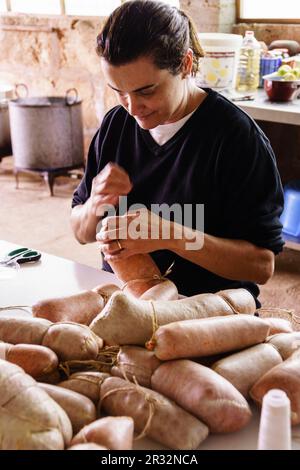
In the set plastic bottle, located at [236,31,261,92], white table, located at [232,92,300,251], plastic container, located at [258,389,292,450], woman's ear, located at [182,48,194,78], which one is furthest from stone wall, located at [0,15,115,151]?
plastic container, located at [258,389,292,450]

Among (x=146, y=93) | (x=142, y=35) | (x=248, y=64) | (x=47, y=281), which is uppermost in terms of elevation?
(x=142, y=35)

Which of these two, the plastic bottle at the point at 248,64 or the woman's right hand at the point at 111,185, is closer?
the woman's right hand at the point at 111,185

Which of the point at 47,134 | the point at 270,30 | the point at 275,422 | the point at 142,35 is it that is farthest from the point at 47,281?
the point at 47,134

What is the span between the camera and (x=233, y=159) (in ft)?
5.24

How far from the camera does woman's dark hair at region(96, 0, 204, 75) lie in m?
1.40

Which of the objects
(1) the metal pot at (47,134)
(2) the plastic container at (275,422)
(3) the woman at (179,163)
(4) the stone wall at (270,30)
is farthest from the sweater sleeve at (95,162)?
(1) the metal pot at (47,134)

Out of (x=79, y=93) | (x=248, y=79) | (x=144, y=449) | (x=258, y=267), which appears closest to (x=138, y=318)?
(x=144, y=449)

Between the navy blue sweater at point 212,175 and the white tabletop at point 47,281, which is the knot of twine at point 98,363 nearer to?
the white tabletop at point 47,281

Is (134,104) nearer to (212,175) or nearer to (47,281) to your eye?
(212,175)

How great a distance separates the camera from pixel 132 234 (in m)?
1.41

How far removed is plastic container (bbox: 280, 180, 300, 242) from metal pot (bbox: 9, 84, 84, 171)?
1.84 metres

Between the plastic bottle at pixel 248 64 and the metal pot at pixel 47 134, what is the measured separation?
1.52 meters

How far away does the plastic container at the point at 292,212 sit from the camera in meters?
3.35

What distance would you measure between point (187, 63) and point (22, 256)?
0.70 metres
